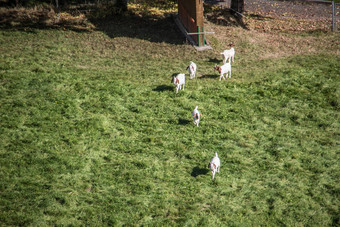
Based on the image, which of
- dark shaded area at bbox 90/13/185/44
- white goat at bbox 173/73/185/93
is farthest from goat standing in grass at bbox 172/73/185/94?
dark shaded area at bbox 90/13/185/44

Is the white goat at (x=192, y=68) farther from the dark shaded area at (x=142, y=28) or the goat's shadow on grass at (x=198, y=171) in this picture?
the goat's shadow on grass at (x=198, y=171)

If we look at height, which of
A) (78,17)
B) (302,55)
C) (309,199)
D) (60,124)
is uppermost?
(78,17)

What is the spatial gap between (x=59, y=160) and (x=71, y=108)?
3.81 meters

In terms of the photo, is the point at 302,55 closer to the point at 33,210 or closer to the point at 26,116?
the point at 26,116

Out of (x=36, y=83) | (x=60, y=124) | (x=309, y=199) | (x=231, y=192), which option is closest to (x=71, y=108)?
(x=60, y=124)

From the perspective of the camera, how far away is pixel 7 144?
509 inches

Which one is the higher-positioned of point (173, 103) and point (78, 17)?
point (78, 17)

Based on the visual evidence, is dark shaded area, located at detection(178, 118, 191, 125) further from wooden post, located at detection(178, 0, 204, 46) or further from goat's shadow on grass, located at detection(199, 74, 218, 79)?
wooden post, located at detection(178, 0, 204, 46)

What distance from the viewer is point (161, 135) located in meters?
13.9

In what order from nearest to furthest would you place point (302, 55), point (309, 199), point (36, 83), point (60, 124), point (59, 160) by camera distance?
point (309, 199) < point (59, 160) < point (60, 124) < point (36, 83) < point (302, 55)

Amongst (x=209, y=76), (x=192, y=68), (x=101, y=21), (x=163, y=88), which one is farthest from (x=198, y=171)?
(x=101, y=21)

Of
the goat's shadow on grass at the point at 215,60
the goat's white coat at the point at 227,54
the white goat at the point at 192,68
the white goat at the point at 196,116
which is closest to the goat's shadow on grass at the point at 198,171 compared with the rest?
the white goat at the point at 196,116

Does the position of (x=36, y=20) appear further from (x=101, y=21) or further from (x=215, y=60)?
(x=215, y=60)

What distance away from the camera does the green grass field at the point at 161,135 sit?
10.5 meters
